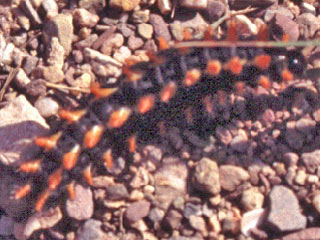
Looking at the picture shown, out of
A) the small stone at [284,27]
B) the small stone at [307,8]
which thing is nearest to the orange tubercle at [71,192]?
the small stone at [284,27]

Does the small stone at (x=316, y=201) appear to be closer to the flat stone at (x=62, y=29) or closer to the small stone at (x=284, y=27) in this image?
the small stone at (x=284, y=27)

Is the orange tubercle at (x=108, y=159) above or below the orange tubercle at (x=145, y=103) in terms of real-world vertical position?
below

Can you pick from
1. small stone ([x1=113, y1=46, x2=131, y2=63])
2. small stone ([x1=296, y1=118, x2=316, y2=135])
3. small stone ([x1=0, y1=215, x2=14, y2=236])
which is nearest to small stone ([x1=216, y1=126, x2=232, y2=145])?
Answer: small stone ([x1=296, y1=118, x2=316, y2=135])

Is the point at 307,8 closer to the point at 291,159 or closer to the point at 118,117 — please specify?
the point at 291,159

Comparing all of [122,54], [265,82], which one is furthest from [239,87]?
[122,54]

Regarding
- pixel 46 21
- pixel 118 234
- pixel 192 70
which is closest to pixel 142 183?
pixel 118 234

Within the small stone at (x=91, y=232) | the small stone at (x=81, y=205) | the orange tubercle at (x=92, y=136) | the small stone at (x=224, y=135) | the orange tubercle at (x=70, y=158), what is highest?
the orange tubercle at (x=92, y=136)

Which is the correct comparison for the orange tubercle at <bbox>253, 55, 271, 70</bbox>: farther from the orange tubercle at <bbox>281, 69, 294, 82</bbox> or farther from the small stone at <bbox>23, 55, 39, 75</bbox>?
the small stone at <bbox>23, 55, 39, 75</bbox>
